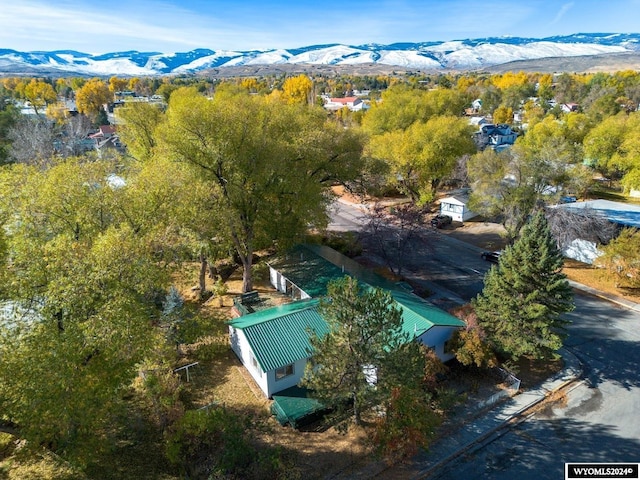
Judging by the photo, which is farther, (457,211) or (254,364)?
(457,211)

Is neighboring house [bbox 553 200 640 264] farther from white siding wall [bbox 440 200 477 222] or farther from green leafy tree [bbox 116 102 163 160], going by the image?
green leafy tree [bbox 116 102 163 160]

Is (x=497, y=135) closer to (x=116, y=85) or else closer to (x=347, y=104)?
(x=347, y=104)

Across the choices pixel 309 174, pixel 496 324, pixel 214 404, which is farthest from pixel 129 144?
pixel 496 324

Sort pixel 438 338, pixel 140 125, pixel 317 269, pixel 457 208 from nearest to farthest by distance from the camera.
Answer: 1. pixel 438 338
2. pixel 317 269
3. pixel 140 125
4. pixel 457 208

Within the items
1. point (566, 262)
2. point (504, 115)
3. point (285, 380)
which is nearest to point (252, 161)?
point (285, 380)

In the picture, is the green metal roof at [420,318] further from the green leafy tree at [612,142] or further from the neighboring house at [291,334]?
the green leafy tree at [612,142]

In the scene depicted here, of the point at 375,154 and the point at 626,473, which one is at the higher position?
the point at 375,154

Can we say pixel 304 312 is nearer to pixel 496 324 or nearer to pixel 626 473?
pixel 496 324
